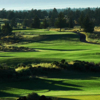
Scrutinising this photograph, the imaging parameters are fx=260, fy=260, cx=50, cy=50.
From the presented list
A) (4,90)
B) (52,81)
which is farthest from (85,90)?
(4,90)

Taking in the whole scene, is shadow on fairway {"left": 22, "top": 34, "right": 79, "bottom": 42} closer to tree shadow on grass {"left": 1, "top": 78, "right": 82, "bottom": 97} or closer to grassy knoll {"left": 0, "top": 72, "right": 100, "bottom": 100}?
grassy knoll {"left": 0, "top": 72, "right": 100, "bottom": 100}

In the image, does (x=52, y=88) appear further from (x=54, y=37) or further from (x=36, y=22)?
(x=36, y=22)

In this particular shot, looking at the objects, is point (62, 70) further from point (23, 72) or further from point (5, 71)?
point (5, 71)

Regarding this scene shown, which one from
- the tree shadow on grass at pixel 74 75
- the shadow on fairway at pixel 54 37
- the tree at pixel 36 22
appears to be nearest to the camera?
the tree shadow on grass at pixel 74 75

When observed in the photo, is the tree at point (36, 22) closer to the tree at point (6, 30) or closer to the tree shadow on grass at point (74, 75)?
the tree at point (6, 30)

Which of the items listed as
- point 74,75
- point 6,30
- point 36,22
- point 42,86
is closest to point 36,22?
point 36,22

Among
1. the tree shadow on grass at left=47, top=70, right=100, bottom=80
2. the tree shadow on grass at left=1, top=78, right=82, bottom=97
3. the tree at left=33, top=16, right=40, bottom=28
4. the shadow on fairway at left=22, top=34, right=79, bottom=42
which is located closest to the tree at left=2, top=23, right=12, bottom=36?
the shadow on fairway at left=22, top=34, right=79, bottom=42

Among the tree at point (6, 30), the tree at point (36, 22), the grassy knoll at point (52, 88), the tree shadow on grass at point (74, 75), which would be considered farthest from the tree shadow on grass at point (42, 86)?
the tree at point (36, 22)

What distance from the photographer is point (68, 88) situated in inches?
747

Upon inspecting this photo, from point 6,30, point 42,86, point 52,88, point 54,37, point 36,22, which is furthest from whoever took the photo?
point 36,22

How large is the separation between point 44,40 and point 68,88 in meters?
54.1

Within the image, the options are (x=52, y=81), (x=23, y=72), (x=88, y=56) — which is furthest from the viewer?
(x=88, y=56)

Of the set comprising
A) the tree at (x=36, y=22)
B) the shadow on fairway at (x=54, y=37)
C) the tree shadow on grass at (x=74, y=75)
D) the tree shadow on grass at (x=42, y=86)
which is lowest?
the shadow on fairway at (x=54, y=37)

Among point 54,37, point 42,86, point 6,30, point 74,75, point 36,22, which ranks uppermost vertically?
point 36,22
